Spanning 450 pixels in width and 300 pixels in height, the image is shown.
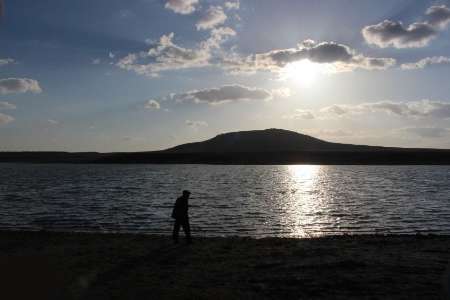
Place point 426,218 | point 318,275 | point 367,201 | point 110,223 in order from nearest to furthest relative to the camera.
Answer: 1. point 318,275
2. point 110,223
3. point 426,218
4. point 367,201

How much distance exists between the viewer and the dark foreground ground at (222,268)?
1355 centimetres

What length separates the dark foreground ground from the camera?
13555 mm

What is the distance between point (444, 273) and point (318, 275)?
12.5ft

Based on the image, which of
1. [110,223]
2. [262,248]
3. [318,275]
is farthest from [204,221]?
[318,275]

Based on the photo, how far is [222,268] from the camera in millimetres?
16891

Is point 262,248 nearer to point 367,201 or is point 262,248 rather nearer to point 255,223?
point 255,223

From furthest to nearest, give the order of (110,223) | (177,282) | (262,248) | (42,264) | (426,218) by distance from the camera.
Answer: (426,218)
(110,223)
(262,248)
(42,264)
(177,282)

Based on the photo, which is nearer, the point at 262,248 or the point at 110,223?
the point at 262,248

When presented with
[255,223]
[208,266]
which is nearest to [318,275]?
[208,266]

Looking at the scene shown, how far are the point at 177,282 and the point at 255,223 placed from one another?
18285 millimetres

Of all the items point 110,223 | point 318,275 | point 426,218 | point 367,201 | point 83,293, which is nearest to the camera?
point 83,293

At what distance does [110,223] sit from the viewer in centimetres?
3253

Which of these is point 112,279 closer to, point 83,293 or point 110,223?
point 83,293

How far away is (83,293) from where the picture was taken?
13.5 meters
